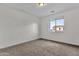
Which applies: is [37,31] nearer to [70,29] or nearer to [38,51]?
[70,29]

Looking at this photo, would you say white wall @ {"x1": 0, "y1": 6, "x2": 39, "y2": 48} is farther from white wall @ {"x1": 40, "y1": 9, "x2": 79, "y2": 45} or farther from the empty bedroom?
white wall @ {"x1": 40, "y1": 9, "x2": 79, "y2": 45}

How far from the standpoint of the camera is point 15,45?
3.99m

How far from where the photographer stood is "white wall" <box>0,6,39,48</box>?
11.7 feet

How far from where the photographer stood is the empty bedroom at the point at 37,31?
11.0ft

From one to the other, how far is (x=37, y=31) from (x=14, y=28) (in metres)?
1.94

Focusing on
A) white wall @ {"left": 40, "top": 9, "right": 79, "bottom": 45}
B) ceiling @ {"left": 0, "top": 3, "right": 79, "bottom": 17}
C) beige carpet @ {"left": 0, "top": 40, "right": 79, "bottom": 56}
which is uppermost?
ceiling @ {"left": 0, "top": 3, "right": 79, "bottom": 17}

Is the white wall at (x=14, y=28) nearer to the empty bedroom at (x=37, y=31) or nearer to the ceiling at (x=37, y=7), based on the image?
the empty bedroom at (x=37, y=31)

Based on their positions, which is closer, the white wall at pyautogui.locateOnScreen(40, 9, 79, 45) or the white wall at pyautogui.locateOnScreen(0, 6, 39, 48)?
the white wall at pyautogui.locateOnScreen(0, 6, 39, 48)

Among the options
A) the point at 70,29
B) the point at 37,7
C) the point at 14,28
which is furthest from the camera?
the point at 70,29

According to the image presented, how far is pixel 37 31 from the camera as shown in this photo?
223 inches

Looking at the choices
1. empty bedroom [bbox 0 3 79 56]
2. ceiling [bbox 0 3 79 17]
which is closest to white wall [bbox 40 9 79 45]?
empty bedroom [bbox 0 3 79 56]

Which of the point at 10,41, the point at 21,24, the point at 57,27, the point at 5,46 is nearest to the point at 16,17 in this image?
the point at 21,24

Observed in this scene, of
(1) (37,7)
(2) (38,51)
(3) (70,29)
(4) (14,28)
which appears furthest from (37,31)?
(1) (37,7)

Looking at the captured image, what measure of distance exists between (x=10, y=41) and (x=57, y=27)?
2.65m
